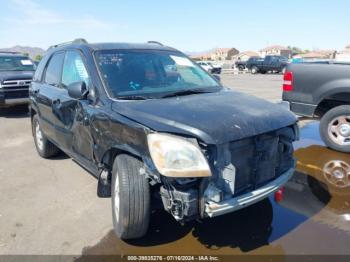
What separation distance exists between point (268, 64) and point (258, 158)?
35.5 m

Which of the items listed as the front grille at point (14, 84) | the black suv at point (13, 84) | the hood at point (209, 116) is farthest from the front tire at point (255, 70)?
the hood at point (209, 116)

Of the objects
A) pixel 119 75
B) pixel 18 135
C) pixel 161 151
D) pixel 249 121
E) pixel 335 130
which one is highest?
pixel 119 75

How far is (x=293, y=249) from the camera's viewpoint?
3.23m

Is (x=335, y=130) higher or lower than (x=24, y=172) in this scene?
higher

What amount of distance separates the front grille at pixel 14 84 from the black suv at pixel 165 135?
660cm

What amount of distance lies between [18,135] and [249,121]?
22.1 ft

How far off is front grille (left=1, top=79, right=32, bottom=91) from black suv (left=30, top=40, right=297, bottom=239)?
6.60 meters

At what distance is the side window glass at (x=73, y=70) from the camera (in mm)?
4105

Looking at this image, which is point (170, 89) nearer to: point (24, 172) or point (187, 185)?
Result: point (187, 185)

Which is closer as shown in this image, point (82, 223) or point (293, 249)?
point (293, 249)

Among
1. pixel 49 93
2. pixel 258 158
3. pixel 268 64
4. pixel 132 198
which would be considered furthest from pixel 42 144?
pixel 268 64

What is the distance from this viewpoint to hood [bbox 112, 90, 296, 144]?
283cm

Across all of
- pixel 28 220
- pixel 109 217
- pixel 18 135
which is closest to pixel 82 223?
pixel 109 217

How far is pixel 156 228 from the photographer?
142 inches
